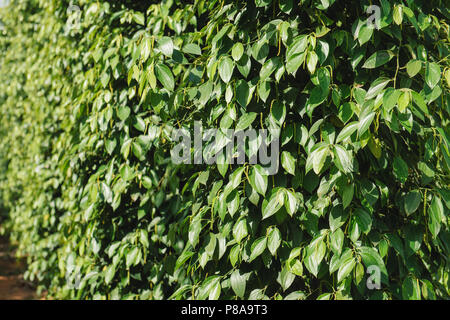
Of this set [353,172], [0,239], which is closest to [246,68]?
[353,172]

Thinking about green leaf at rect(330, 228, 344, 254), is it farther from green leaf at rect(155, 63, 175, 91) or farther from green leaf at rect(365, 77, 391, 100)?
green leaf at rect(155, 63, 175, 91)

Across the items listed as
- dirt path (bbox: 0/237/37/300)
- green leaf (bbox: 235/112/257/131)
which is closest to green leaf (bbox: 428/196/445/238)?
A: green leaf (bbox: 235/112/257/131)

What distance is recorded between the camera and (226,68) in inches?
49.2

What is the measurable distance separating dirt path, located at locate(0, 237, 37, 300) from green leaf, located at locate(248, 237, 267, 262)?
2997 millimetres

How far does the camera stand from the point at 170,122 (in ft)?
5.01

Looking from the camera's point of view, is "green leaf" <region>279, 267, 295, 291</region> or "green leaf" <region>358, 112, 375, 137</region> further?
"green leaf" <region>279, 267, 295, 291</region>

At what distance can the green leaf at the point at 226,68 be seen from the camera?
1.24 meters

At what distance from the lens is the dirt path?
3.88 m

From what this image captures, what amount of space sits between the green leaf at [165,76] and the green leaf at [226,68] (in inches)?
7.2

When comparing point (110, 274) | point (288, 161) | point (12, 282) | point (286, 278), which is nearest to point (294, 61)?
point (288, 161)

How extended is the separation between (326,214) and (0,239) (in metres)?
6.01

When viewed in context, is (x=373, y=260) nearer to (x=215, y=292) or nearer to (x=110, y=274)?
(x=215, y=292)
